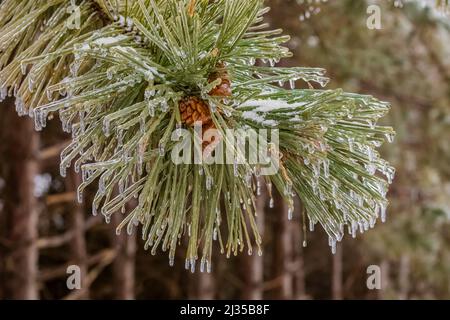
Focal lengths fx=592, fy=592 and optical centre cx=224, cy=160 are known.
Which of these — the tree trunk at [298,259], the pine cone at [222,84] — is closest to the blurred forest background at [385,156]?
the tree trunk at [298,259]

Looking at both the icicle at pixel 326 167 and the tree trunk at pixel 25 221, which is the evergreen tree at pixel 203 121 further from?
the tree trunk at pixel 25 221

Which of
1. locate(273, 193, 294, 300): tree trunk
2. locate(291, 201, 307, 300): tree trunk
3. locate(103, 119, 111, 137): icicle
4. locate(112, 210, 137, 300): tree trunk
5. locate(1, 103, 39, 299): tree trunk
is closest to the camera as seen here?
locate(103, 119, 111, 137): icicle

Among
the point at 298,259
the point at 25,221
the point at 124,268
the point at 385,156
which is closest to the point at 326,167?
the point at 25,221

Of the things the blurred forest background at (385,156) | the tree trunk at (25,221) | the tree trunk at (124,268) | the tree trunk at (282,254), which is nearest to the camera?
the tree trunk at (25,221)

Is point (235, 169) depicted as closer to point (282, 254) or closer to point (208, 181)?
point (208, 181)

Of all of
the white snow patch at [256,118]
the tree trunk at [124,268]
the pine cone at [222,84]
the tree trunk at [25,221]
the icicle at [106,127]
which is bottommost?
the tree trunk at [124,268]

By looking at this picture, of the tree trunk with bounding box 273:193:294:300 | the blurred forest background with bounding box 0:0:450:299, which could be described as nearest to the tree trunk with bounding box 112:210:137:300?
the blurred forest background with bounding box 0:0:450:299

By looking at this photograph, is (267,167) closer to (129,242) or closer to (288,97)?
(288,97)

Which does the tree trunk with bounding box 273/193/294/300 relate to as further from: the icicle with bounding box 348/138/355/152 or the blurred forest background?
the icicle with bounding box 348/138/355/152
